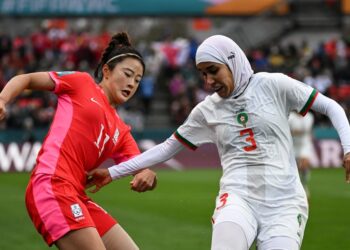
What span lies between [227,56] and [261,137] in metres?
0.68

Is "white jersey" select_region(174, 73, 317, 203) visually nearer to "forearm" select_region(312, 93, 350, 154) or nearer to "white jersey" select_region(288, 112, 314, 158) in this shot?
"forearm" select_region(312, 93, 350, 154)

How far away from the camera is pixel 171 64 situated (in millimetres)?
32219

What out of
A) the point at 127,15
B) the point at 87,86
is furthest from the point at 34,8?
the point at 87,86

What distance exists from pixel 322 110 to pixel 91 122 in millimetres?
1831

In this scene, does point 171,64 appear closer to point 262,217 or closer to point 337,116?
point 337,116

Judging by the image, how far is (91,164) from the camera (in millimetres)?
6758

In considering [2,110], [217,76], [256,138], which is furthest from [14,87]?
[256,138]

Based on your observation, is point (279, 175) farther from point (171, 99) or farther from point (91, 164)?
point (171, 99)

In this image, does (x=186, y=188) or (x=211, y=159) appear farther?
(x=211, y=159)

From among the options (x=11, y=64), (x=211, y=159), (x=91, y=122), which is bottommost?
(x=211, y=159)

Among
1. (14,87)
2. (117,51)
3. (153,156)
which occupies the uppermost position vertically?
(117,51)

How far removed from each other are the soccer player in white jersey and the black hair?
77cm

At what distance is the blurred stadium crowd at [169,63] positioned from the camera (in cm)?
3070

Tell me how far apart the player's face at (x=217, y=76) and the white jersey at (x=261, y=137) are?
163 millimetres
